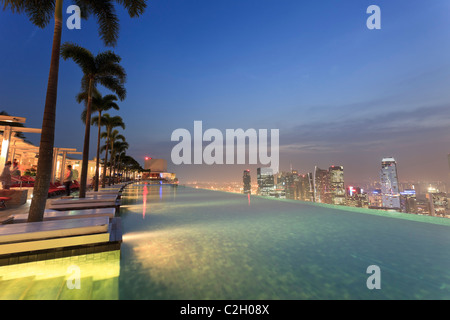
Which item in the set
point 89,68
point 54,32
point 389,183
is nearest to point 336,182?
point 389,183

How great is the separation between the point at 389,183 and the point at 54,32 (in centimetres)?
8101

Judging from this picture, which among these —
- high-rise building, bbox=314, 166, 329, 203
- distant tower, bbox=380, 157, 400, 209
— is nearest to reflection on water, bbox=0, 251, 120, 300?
distant tower, bbox=380, 157, 400, 209

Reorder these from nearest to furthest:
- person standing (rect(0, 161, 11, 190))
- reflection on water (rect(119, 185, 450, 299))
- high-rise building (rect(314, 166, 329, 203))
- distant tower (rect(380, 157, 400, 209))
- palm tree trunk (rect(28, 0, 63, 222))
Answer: reflection on water (rect(119, 185, 450, 299)) → palm tree trunk (rect(28, 0, 63, 222)) → person standing (rect(0, 161, 11, 190)) → distant tower (rect(380, 157, 400, 209)) → high-rise building (rect(314, 166, 329, 203))

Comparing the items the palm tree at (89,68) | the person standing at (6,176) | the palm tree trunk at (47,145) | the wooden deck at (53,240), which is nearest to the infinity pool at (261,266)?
the wooden deck at (53,240)

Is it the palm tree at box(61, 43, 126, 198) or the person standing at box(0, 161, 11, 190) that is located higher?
the palm tree at box(61, 43, 126, 198)

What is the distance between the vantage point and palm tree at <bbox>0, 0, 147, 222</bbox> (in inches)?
175

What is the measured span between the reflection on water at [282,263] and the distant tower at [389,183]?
64717 mm

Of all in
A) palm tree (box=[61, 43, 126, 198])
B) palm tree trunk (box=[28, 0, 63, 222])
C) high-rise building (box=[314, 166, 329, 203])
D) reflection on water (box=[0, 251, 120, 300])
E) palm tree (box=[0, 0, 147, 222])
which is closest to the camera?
reflection on water (box=[0, 251, 120, 300])

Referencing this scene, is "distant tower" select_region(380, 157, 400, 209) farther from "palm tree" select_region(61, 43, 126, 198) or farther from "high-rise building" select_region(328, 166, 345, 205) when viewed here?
"palm tree" select_region(61, 43, 126, 198)

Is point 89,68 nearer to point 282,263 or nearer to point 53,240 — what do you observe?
point 53,240

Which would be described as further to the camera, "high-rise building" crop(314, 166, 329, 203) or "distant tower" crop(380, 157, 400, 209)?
"high-rise building" crop(314, 166, 329, 203)

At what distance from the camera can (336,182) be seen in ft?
213

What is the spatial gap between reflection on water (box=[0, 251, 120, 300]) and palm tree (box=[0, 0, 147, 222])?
7.22ft
